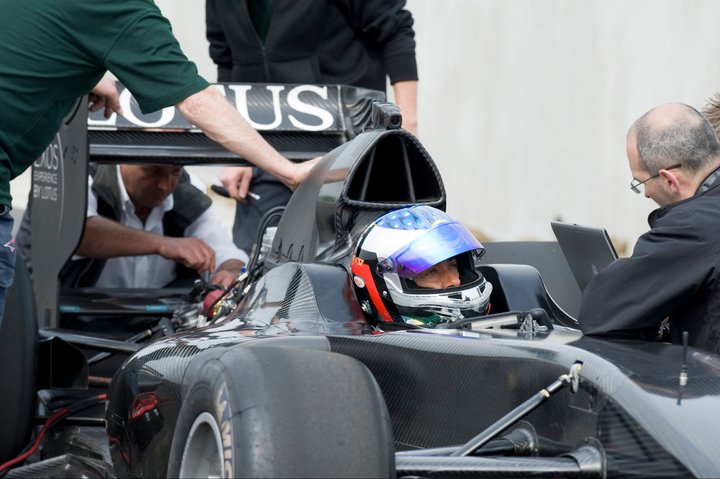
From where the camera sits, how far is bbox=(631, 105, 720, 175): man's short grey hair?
3447mm

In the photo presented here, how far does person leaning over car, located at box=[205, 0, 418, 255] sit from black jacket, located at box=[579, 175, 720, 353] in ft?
9.23

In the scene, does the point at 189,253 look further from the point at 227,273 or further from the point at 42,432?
the point at 42,432

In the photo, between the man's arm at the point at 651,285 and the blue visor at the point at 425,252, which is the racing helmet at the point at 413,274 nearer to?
the blue visor at the point at 425,252

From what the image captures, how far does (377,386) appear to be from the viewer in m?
2.38

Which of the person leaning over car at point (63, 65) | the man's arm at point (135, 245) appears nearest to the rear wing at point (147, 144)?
the man's arm at point (135, 245)

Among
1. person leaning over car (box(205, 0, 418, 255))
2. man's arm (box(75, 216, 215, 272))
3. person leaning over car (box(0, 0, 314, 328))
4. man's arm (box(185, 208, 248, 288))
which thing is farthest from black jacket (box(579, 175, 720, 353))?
man's arm (box(75, 216, 215, 272))

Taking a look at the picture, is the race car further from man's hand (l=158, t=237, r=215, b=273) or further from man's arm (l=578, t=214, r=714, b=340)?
man's hand (l=158, t=237, r=215, b=273)

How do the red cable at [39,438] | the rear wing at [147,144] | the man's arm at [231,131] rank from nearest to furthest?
1. the man's arm at [231,131]
2. the red cable at [39,438]
3. the rear wing at [147,144]

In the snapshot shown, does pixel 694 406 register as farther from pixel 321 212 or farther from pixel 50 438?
pixel 50 438

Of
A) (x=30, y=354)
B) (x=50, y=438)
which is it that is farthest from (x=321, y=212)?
(x=50, y=438)

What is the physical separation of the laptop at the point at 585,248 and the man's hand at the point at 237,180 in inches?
107

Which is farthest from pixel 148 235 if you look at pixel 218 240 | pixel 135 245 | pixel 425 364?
pixel 425 364

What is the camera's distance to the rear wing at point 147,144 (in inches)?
195

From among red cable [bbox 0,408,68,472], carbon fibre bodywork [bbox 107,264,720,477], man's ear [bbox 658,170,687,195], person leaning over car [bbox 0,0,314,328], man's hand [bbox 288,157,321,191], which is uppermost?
person leaning over car [bbox 0,0,314,328]
